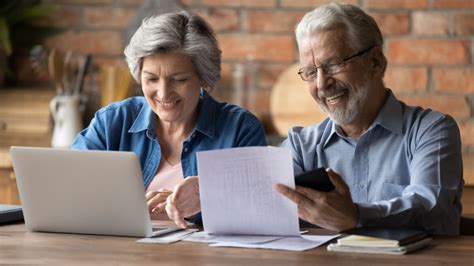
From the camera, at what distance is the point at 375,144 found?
2.67 metres

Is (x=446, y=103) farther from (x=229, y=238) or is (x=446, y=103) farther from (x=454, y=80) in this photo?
(x=229, y=238)

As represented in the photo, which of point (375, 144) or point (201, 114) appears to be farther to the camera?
point (201, 114)

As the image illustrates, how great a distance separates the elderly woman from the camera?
2797mm

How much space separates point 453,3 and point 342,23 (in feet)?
4.53

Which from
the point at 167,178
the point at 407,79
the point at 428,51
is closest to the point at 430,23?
the point at 428,51

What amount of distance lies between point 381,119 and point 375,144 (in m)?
0.07

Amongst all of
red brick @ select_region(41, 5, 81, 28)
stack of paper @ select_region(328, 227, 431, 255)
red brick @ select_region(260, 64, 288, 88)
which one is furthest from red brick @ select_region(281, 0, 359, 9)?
stack of paper @ select_region(328, 227, 431, 255)

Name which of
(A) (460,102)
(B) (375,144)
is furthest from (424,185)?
(A) (460,102)

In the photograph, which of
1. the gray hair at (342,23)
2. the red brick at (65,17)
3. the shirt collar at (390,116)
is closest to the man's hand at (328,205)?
the shirt collar at (390,116)

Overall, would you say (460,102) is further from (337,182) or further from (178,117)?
(337,182)

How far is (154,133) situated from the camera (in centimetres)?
290

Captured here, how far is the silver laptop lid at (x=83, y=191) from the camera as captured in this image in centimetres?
228

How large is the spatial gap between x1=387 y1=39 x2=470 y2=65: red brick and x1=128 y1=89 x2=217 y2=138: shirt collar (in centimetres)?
122

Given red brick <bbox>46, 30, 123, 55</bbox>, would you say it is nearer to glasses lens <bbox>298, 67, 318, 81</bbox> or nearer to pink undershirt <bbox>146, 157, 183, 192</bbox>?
pink undershirt <bbox>146, 157, 183, 192</bbox>
